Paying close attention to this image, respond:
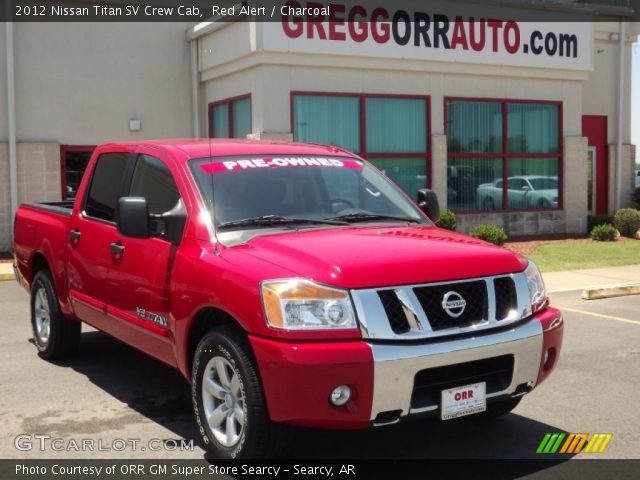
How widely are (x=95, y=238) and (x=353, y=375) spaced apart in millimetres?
2850

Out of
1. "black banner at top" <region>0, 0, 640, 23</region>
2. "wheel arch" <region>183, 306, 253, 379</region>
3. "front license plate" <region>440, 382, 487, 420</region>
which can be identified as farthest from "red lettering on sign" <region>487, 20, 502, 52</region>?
"front license plate" <region>440, 382, 487, 420</region>

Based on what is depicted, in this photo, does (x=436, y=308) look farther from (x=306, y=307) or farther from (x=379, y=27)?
(x=379, y=27)

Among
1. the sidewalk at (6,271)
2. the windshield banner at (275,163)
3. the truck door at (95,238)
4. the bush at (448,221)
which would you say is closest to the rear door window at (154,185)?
the truck door at (95,238)

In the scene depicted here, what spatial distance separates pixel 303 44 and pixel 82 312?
9.69 meters

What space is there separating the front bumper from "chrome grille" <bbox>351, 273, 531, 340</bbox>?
68mm

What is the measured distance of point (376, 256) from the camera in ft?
14.4

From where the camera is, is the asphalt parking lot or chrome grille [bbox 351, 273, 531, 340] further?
the asphalt parking lot

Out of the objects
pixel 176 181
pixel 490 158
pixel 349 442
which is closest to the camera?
pixel 349 442

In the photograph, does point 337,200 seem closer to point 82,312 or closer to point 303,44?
point 82,312

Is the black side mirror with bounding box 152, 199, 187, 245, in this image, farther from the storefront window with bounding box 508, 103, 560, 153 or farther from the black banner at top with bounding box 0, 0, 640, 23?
the storefront window with bounding box 508, 103, 560, 153

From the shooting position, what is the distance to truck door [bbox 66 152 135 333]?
5977 mm

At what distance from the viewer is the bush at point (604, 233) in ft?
56.4

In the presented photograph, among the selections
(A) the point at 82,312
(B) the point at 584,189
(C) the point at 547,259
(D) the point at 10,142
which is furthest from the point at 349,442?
(B) the point at 584,189

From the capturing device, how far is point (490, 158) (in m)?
17.4
